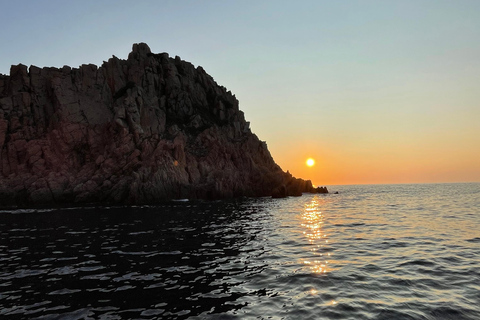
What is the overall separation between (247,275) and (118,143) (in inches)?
2926

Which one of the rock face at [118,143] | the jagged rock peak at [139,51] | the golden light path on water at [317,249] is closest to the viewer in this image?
the golden light path on water at [317,249]

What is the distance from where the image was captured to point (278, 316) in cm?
979

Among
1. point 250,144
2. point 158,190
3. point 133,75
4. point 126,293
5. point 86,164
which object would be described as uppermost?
point 133,75

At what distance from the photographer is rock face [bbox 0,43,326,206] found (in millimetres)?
70625

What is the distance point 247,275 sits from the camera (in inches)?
571

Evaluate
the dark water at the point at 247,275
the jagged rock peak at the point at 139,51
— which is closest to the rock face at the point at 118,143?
the jagged rock peak at the point at 139,51

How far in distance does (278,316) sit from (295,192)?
8923 cm

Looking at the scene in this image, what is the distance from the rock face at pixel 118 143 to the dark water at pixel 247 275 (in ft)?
157

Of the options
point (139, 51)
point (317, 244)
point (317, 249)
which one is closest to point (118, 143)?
point (139, 51)

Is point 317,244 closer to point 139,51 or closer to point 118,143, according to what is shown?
point 118,143

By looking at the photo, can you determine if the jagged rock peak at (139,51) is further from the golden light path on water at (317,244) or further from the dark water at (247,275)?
the golden light path on water at (317,244)

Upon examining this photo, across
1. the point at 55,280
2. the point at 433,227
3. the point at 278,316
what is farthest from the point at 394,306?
the point at 433,227

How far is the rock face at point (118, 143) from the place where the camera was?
7062cm

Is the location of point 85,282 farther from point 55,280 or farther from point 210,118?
point 210,118
